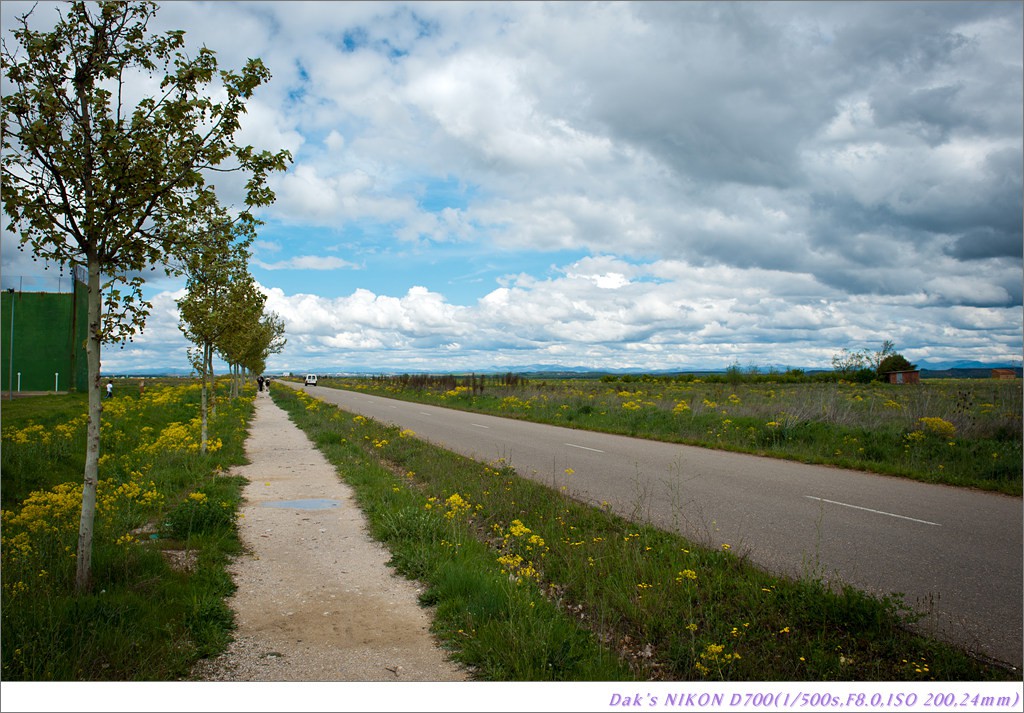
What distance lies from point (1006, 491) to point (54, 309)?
136ft

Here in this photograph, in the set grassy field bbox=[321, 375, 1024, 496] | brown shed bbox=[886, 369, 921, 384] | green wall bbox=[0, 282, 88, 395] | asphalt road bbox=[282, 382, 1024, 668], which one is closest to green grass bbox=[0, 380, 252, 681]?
asphalt road bbox=[282, 382, 1024, 668]

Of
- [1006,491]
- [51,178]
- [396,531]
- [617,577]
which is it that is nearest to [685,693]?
[617,577]

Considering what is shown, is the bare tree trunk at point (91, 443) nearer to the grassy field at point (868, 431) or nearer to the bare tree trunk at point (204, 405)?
the bare tree trunk at point (204, 405)

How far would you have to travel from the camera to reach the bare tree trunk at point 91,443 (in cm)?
516

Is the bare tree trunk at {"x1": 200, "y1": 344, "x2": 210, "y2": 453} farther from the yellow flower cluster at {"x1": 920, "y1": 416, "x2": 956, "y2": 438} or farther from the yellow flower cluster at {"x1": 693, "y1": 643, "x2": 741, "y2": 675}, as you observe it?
the yellow flower cluster at {"x1": 920, "y1": 416, "x2": 956, "y2": 438}

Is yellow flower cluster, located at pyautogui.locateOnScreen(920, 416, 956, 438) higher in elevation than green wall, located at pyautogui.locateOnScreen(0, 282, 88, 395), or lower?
lower

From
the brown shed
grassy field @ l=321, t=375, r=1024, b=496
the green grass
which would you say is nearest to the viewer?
the green grass

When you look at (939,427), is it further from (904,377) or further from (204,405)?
(904,377)

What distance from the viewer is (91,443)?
17.0 ft

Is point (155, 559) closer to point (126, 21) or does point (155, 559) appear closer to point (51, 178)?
point (51, 178)

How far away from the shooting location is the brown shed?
56.6 metres

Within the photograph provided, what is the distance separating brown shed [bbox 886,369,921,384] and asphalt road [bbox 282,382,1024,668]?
51.4 meters

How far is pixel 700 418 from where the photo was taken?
19.3 m

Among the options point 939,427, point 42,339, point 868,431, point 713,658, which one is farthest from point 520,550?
point 42,339
